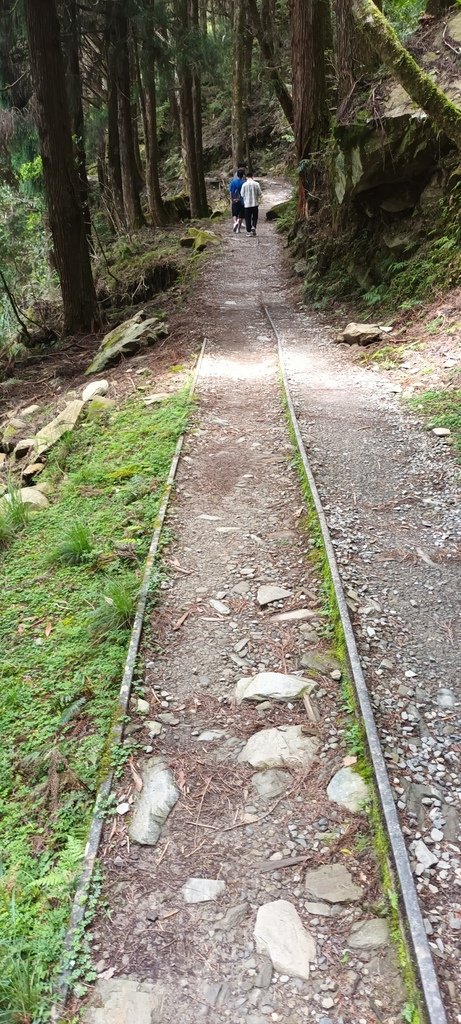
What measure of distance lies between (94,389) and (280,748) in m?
7.00

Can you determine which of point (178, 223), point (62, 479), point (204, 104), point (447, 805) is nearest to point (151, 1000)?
point (447, 805)

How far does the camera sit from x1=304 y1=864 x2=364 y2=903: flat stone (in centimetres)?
256

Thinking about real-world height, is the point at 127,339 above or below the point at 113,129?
below

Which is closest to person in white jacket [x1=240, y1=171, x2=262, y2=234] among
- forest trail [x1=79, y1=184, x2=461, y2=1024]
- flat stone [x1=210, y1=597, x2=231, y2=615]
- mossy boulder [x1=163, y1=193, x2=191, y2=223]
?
mossy boulder [x1=163, y1=193, x2=191, y2=223]

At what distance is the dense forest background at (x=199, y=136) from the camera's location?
10.0 m

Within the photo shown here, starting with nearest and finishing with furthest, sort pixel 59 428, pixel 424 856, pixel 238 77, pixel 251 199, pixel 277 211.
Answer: pixel 424 856 < pixel 59 428 < pixel 251 199 < pixel 238 77 < pixel 277 211

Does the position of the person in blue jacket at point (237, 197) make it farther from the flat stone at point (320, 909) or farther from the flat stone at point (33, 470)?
the flat stone at point (320, 909)

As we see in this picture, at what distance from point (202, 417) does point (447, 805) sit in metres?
5.36

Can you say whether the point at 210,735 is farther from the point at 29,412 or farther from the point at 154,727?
the point at 29,412

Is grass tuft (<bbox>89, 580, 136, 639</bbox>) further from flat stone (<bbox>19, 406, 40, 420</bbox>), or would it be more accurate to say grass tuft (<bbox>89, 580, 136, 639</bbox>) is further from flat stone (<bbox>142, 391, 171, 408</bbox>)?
flat stone (<bbox>19, 406, 40, 420</bbox>)

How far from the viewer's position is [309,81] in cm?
1403

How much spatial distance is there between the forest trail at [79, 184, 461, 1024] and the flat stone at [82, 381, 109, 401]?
3400mm

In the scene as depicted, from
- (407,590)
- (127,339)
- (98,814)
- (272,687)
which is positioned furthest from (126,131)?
(98,814)

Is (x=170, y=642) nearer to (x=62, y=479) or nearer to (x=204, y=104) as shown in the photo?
(x=62, y=479)
